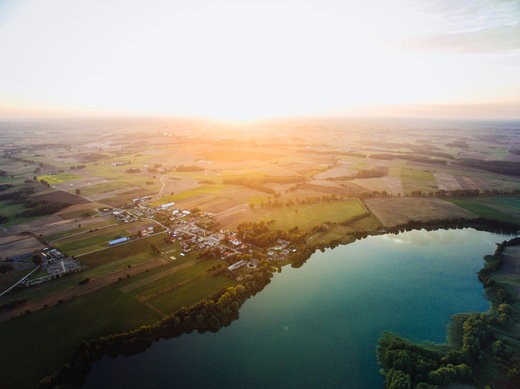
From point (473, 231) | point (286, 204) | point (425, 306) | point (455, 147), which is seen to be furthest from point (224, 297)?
point (455, 147)

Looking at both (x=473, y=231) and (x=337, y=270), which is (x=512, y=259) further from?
(x=337, y=270)

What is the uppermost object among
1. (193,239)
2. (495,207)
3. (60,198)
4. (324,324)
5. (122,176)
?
(122,176)

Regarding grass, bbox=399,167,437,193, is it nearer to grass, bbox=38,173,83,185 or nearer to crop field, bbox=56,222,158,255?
crop field, bbox=56,222,158,255

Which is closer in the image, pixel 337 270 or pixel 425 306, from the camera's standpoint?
pixel 425 306

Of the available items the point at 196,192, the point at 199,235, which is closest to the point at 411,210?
the point at 199,235

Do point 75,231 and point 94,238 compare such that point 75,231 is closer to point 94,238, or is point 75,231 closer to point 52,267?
point 94,238

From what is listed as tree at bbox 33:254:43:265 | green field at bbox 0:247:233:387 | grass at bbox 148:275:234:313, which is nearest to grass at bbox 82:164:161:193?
tree at bbox 33:254:43:265

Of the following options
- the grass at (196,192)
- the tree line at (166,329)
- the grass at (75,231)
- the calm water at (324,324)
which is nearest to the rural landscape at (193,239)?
the tree line at (166,329)
